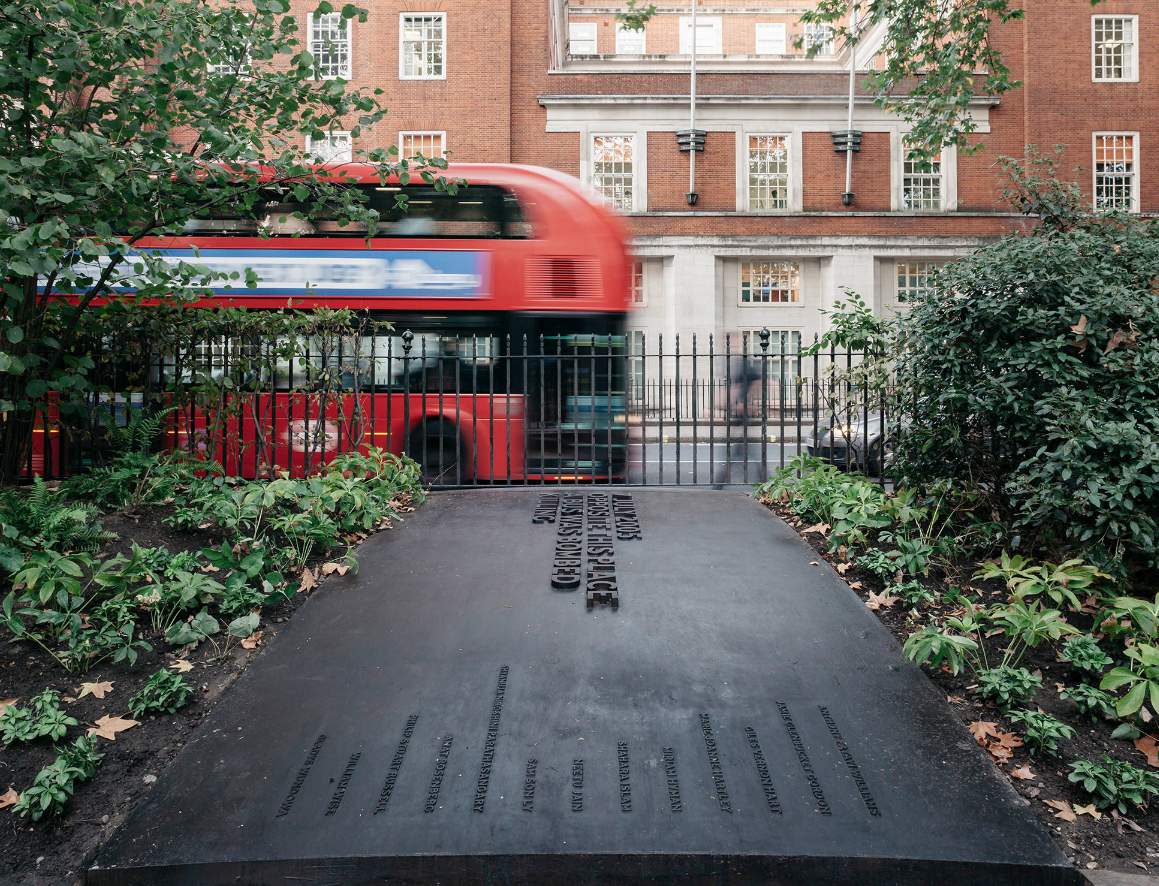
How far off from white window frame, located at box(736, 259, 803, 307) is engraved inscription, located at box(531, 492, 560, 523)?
65.1 ft

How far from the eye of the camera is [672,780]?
2979 mm

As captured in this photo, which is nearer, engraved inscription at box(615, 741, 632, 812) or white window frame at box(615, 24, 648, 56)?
engraved inscription at box(615, 741, 632, 812)

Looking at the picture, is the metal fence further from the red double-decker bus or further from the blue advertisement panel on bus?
the blue advertisement panel on bus

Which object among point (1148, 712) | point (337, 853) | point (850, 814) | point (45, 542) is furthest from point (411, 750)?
point (1148, 712)

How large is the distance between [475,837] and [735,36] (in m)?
40.8

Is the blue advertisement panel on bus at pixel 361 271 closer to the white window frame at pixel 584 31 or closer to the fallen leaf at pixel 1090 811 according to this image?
the fallen leaf at pixel 1090 811

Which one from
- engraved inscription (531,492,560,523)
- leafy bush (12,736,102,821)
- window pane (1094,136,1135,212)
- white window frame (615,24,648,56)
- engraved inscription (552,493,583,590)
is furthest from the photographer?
white window frame (615,24,648,56)

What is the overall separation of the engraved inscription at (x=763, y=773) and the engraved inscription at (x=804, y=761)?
0.48ft

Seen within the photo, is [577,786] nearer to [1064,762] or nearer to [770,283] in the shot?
[1064,762]

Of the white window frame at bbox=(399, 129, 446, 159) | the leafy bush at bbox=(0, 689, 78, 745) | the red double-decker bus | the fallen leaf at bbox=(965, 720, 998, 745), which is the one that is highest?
the white window frame at bbox=(399, 129, 446, 159)

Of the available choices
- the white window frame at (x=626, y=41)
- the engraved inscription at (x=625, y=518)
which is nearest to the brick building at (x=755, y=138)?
the white window frame at (x=626, y=41)

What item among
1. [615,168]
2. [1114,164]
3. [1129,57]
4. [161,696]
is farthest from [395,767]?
[1129,57]

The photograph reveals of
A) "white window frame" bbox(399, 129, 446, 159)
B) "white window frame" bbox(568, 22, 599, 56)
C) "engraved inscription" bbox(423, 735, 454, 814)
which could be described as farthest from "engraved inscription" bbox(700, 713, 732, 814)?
"white window frame" bbox(568, 22, 599, 56)

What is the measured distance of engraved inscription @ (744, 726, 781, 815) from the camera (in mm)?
2863
